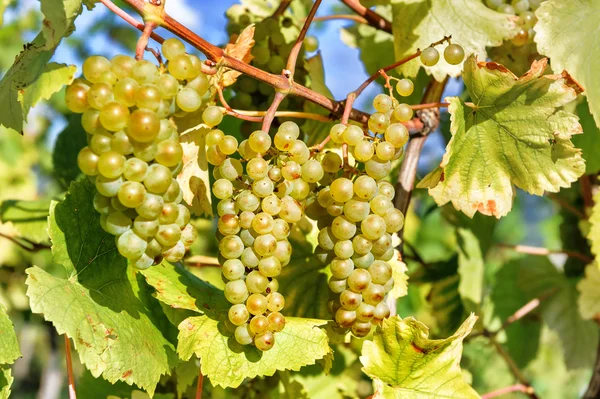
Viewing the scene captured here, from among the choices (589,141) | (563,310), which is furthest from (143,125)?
(563,310)

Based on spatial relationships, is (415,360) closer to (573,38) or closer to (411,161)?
(411,161)

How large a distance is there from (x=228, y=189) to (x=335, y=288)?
0.69 ft

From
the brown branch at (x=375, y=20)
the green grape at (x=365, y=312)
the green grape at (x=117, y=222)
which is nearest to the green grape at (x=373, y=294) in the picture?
the green grape at (x=365, y=312)

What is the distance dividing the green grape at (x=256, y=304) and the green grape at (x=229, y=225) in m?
0.09

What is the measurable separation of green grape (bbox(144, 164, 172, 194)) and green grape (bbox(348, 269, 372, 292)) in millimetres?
289

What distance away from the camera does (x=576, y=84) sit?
0.95 meters

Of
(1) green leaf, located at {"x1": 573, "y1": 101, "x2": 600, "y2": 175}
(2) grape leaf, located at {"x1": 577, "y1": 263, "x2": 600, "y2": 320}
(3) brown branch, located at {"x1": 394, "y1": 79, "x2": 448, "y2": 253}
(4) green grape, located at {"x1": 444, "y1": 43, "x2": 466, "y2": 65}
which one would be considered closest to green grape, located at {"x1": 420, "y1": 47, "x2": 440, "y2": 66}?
(4) green grape, located at {"x1": 444, "y1": 43, "x2": 466, "y2": 65}

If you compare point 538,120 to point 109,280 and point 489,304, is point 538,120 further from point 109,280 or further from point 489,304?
point 489,304

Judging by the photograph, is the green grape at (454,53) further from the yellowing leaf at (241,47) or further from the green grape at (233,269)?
the green grape at (233,269)

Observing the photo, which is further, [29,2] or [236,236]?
[29,2]

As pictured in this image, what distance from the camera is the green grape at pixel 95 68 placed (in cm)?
73

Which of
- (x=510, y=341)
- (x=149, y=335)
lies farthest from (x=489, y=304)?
(x=149, y=335)

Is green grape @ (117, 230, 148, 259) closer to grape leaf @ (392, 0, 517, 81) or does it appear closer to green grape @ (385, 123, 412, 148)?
green grape @ (385, 123, 412, 148)

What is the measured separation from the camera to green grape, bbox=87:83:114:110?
2.34 feet
